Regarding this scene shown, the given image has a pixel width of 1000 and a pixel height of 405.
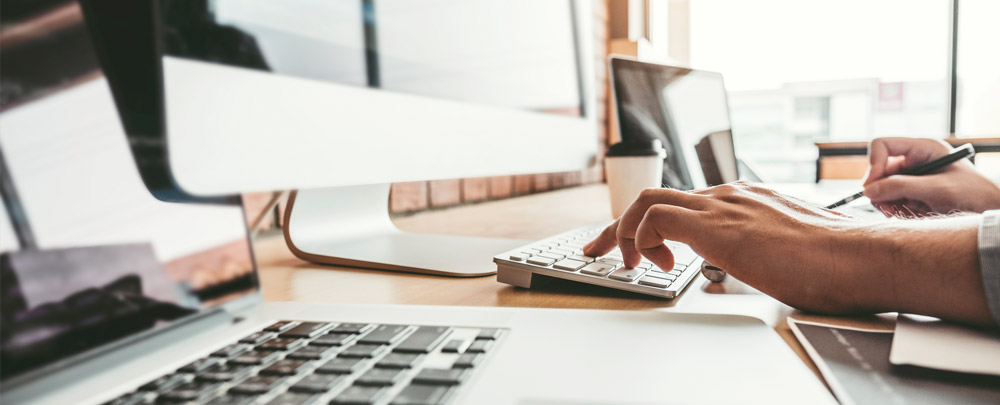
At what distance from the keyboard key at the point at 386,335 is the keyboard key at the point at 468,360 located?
38 mm

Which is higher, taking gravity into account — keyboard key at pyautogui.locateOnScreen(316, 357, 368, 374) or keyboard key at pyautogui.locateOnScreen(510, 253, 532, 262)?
keyboard key at pyautogui.locateOnScreen(316, 357, 368, 374)

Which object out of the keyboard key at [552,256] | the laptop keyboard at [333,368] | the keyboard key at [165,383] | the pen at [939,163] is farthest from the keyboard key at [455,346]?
the pen at [939,163]

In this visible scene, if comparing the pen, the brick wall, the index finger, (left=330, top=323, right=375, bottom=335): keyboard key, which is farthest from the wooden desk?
the index finger

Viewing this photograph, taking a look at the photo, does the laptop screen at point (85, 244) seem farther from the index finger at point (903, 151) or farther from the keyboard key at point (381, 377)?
the index finger at point (903, 151)

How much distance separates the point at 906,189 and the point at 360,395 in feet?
3.00

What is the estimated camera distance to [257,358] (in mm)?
228

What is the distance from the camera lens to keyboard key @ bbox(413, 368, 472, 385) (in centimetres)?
20

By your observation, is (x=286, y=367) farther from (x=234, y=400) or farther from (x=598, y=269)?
(x=598, y=269)

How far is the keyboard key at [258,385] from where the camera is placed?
0.19 m

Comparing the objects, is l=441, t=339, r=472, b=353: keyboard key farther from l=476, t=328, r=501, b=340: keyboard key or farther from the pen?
the pen

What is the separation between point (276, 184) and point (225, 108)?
0.20ft

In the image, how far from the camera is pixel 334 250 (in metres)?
0.56

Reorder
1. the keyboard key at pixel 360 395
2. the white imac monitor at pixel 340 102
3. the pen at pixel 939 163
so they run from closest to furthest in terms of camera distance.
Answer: the keyboard key at pixel 360 395 → the white imac monitor at pixel 340 102 → the pen at pixel 939 163

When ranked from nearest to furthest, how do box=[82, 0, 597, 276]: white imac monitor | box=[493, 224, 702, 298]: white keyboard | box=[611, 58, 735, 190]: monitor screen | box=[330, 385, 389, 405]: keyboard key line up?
box=[330, 385, 389, 405]: keyboard key < box=[82, 0, 597, 276]: white imac monitor < box=[493, 224, 702, 298]: white keyboard < box=[611, 58, 735, 190]: monitor screen
